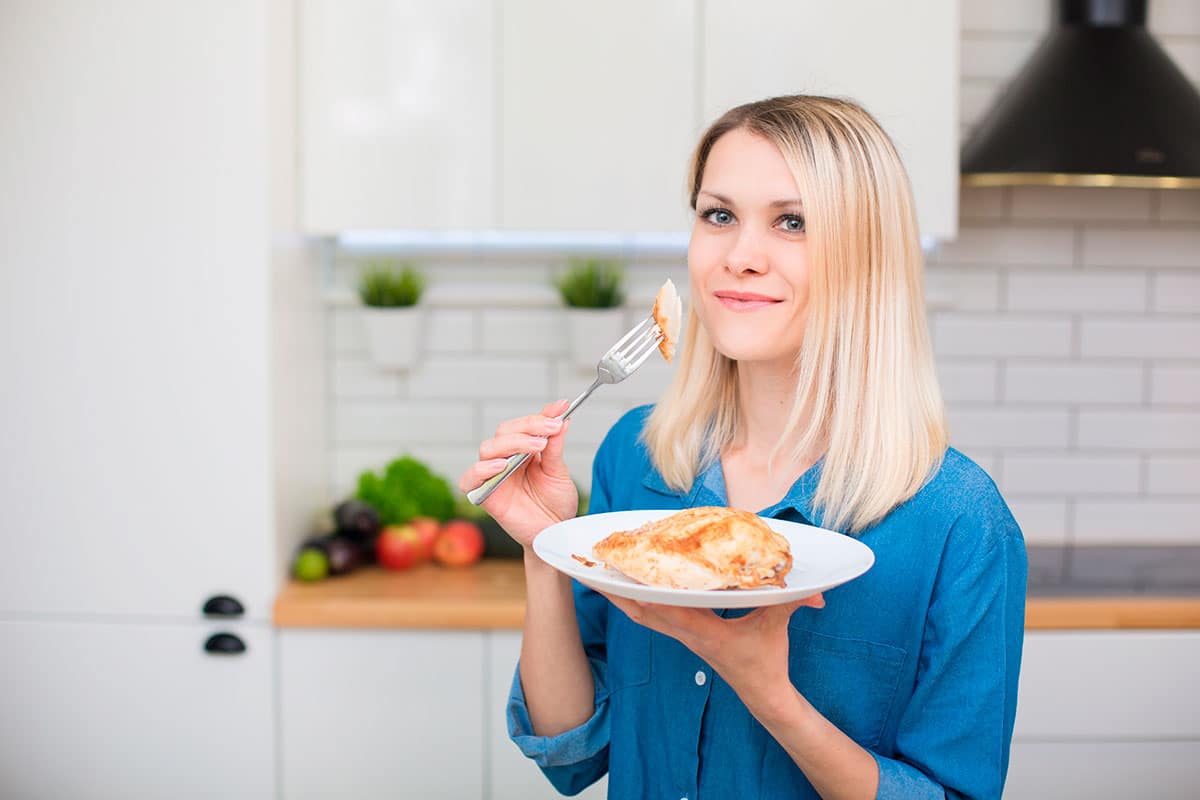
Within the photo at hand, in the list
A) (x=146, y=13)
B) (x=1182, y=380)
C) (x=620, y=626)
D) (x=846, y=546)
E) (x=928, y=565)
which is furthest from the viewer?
(x=1182, y=380)

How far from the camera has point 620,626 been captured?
1.29m

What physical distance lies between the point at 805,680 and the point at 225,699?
1309 millimetres

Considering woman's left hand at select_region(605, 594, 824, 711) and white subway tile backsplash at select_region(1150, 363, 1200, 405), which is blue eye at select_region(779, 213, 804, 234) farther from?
white subway tile backsplash at select_region(1150, 363, 1200, 405)

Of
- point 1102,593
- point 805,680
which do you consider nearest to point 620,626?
point 805,680

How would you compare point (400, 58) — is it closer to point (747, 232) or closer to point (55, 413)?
point (55, 413)

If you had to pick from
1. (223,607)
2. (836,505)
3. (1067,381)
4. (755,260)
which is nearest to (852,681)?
(836,505)

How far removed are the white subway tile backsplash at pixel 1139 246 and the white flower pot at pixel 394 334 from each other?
1.59m

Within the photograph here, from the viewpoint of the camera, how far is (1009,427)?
2.59 meters

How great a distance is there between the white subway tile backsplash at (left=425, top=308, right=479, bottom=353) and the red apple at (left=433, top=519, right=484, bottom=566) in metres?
0.45

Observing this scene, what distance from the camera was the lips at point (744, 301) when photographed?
1.12 metres

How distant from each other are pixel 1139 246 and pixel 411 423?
1785 millimetres

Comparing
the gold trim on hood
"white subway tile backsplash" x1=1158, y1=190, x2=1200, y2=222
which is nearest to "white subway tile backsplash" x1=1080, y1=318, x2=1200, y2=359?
"white subway tile backsplash" x1=1158, y1=190, x2=1200, y2=222

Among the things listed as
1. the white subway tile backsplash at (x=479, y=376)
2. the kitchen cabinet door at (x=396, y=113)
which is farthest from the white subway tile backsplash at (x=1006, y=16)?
the white subway tile backsplash at (x=479, y=376)

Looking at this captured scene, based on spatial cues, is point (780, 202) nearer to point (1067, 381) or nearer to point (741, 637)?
point (741, 637)
